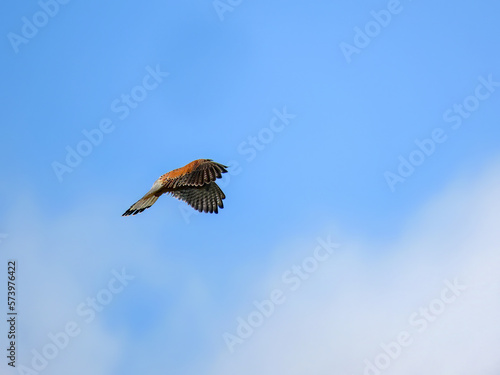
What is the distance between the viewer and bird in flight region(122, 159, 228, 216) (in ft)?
71.0

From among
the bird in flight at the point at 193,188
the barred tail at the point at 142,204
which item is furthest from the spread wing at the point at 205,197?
the barred tail at the point at 142,204

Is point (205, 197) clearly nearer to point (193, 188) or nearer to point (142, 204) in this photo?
point (193, 188)

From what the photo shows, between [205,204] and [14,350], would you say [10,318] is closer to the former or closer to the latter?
[14,350]

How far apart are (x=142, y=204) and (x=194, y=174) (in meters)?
2.56

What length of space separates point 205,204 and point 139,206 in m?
2.61

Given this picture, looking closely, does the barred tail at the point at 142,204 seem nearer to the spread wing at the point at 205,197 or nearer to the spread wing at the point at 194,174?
the spread wing at the point at 194,174

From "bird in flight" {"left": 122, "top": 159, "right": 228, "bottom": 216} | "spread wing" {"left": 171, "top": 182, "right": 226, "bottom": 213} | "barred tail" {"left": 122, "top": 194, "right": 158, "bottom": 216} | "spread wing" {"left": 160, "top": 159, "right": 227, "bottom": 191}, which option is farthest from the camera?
"spread wing" {"left": 171, "top": 182, "right": 226, "bottom": 213}

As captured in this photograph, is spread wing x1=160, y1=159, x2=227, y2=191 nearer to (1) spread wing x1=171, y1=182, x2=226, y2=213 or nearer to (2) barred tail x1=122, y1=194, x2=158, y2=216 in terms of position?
(2) barred tail x1=122, y1=194, x2=158, y2=216

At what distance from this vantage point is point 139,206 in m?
23.2

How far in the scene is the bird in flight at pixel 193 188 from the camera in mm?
21641

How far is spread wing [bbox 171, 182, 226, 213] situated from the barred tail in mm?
1532

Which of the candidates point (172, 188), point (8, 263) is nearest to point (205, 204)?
point (172, 188)

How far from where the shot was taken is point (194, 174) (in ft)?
72.2

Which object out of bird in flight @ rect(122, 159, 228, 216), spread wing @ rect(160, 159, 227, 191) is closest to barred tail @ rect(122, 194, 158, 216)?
bird in flight @ rect(122, 159, 228, 216)
